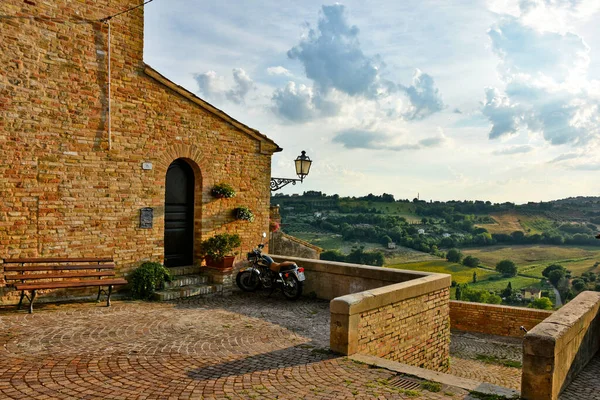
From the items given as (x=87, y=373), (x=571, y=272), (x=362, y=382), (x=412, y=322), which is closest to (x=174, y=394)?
(x=87, y=373)

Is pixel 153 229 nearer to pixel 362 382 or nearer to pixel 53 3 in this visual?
pixel 53 3

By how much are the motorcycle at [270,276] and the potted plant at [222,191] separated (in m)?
1.50

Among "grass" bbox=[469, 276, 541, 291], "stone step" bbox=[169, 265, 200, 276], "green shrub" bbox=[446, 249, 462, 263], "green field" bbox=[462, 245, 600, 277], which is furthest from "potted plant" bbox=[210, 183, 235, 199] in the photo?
"green field" bbox=[462, 245, 600, 277]

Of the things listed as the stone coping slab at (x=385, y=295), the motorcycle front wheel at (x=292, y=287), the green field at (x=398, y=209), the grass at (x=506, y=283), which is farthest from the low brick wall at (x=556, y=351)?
the green field at (x=398, y=209)

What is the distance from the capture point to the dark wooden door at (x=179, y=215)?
10.4m

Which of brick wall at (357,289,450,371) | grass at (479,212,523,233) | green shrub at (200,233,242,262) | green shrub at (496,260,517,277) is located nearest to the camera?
brick wall at (357,289,450,371)

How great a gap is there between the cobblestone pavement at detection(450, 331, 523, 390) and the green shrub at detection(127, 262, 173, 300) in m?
6.44

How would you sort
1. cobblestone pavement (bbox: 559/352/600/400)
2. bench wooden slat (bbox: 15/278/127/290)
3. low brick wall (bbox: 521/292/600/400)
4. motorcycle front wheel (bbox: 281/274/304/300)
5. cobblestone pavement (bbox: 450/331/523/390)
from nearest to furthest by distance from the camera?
low brick wall (bbox: 521/292/600/400) → cobblestone pavement (bbox: 559/352/600/400) → bench wooden slat (bbox: 15/278/127/290) → cobblestone pavement (bbox: 450/331/523/390) → motorcycle front wheel (bbox: 281/274/304/300)

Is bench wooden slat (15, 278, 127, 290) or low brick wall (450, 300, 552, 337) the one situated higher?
bench wooden slat (15, 278, 127, 290)

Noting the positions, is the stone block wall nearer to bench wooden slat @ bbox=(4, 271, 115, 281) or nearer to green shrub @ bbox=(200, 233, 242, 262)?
green shrub @ bbox=(200, 233, 242, 262)

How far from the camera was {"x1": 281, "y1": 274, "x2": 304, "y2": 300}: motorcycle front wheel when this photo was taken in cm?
988

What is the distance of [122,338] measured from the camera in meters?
6.23

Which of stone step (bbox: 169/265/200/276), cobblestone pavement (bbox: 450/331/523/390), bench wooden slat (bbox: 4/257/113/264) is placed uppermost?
bench wooden slat (bbox: 4/257/113/264)

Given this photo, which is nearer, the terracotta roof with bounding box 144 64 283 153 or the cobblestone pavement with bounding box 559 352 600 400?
the cobblestone pavement with bounding box 559 352 600 400
